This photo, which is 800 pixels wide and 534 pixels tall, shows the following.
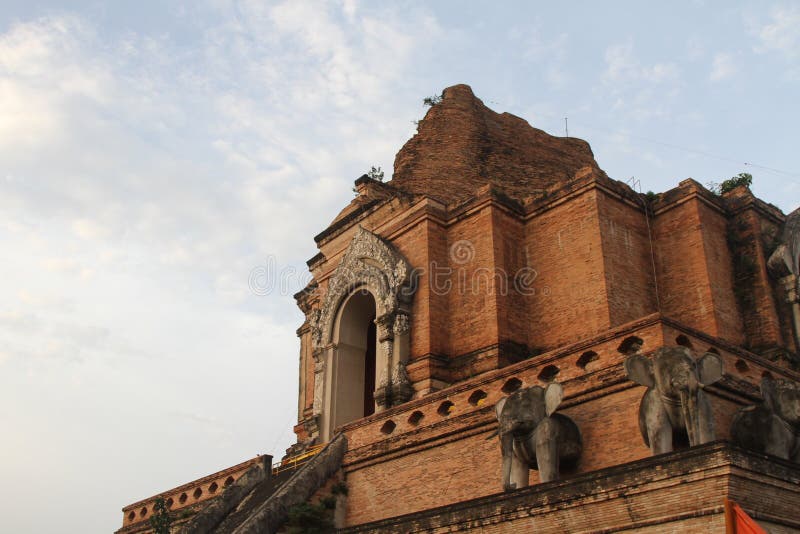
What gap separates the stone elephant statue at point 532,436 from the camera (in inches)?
410

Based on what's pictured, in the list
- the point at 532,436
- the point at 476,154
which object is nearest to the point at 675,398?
the point at 532,436

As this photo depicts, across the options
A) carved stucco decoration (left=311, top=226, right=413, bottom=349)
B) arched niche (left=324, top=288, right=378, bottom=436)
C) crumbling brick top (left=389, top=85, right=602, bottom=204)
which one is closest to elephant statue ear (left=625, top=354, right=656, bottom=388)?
carved stucco decoration (left=311, top=226, right=413, bottom=349)

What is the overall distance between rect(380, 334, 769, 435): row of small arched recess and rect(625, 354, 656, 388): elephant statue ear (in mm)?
907

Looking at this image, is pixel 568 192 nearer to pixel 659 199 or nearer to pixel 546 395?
pixel 659 199

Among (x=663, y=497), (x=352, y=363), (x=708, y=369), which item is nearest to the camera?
(x=663, y=497)

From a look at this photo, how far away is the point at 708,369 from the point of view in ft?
32.2

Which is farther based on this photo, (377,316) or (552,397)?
(377,316)

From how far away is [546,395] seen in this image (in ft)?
34.8

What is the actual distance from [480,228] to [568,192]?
1756 millimetres

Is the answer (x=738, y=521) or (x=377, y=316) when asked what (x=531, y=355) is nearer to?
(x=377, y=316)

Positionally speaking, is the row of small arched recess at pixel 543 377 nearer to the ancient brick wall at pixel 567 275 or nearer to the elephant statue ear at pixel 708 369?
the elephant statue ear at pixel 708 369

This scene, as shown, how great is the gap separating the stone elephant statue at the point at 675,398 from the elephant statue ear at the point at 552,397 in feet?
3.11

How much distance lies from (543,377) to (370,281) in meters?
6.51

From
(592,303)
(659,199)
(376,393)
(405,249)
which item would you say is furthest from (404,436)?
(659,199)
